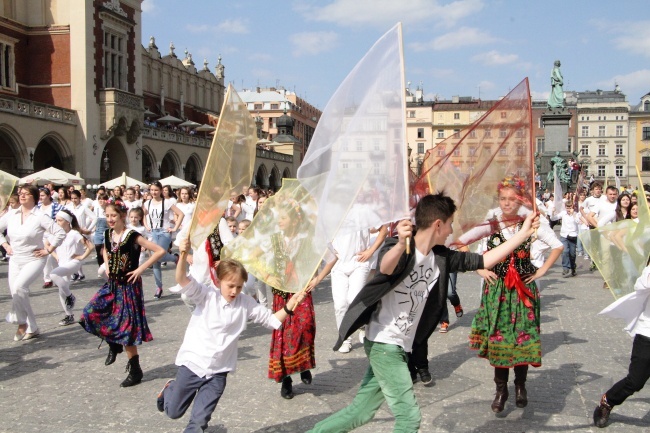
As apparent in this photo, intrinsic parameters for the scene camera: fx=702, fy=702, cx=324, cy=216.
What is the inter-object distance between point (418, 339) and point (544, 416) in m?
1.75

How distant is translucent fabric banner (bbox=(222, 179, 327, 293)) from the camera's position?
4172 millimetres

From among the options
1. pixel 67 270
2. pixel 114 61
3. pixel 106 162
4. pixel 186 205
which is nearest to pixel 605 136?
pixel 114 61

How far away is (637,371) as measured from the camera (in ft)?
16.4

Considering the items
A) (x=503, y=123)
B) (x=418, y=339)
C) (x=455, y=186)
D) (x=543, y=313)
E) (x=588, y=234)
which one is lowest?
(x=543, y=313)

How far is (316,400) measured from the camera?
5.89 metres

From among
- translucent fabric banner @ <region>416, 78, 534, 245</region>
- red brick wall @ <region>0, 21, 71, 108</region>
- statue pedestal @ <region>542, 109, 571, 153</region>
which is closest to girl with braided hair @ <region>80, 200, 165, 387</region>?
translucent fabric banner @ <region>416, 78, 534, 245</region>

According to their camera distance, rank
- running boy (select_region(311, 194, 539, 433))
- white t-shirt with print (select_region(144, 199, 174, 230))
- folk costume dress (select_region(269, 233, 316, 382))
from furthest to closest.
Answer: white t-shirt with print (select_region(144, 199, 174, 230)) → folk costume dress (select_region(269, 233, 316, 382)) → running boy (select_region(311, 194, 539, 433))

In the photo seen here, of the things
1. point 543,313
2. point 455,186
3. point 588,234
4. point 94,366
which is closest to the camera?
point 455,186

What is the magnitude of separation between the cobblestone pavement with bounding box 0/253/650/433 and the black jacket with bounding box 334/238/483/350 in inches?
46.9

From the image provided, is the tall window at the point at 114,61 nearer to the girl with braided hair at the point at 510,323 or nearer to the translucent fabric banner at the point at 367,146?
the girl with braided hair at the point at 510,323

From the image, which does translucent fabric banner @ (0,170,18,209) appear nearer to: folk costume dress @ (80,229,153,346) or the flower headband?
folk costume dress @ (80,229,153,346)

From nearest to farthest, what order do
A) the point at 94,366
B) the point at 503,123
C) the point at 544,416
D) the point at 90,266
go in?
the point at 503,123 < the point at 544,416 < the point at 94,366 < the point at 90,266

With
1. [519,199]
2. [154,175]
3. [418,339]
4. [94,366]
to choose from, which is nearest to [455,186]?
[519,199]

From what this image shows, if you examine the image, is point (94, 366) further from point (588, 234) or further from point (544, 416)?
point (588, 234)
